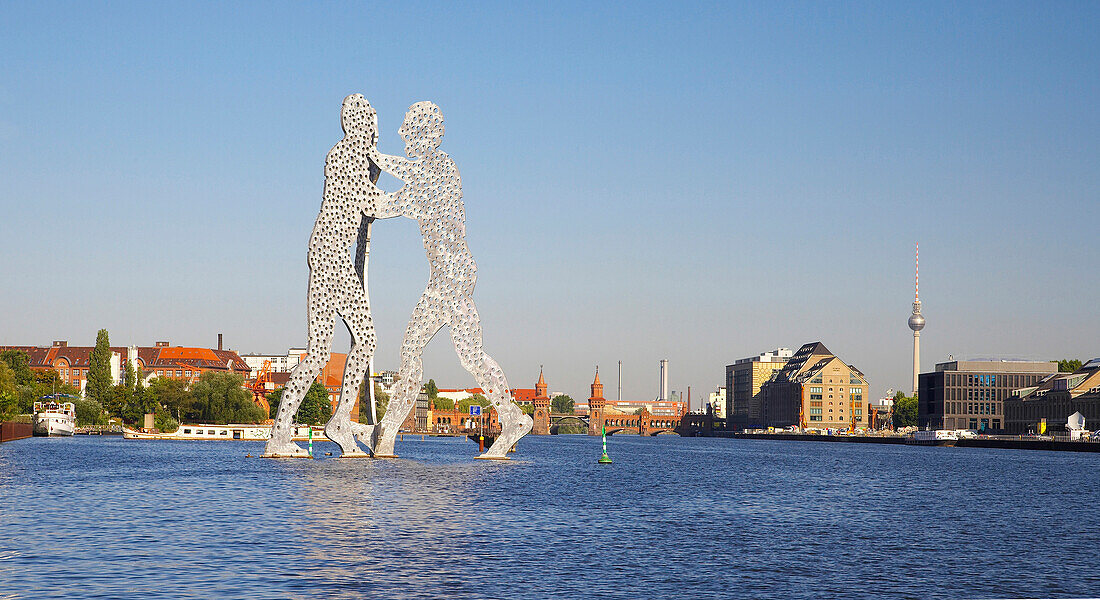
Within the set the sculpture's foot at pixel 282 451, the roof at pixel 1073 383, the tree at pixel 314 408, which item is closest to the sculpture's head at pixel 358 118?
the sculpture's foot at pixel 282 451

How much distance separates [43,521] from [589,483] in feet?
83.2

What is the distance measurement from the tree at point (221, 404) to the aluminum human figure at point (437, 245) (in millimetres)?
68336

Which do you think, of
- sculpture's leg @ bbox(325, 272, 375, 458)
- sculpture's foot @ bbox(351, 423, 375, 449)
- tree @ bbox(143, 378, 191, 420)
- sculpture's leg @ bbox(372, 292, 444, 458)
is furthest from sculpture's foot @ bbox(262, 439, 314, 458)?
tree @ bbox(143, 378, 191, 420)

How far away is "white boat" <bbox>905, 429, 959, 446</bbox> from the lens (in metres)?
142

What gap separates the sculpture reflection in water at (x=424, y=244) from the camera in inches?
2314

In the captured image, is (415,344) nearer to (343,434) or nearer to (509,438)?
(343,434)

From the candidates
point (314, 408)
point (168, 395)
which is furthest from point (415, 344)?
point (314, 408)

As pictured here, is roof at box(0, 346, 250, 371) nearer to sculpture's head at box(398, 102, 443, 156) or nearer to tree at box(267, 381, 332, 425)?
tree at box(267, 381, 332, 425)

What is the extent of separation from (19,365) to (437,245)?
87624 mm

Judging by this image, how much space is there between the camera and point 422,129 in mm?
59031

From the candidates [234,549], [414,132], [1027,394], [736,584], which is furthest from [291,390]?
[1027,394]

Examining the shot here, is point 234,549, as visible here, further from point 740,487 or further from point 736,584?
point 740,487

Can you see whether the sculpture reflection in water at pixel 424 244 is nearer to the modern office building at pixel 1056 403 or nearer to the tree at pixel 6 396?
the tree at pixel 6 396

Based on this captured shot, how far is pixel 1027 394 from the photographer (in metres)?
155
